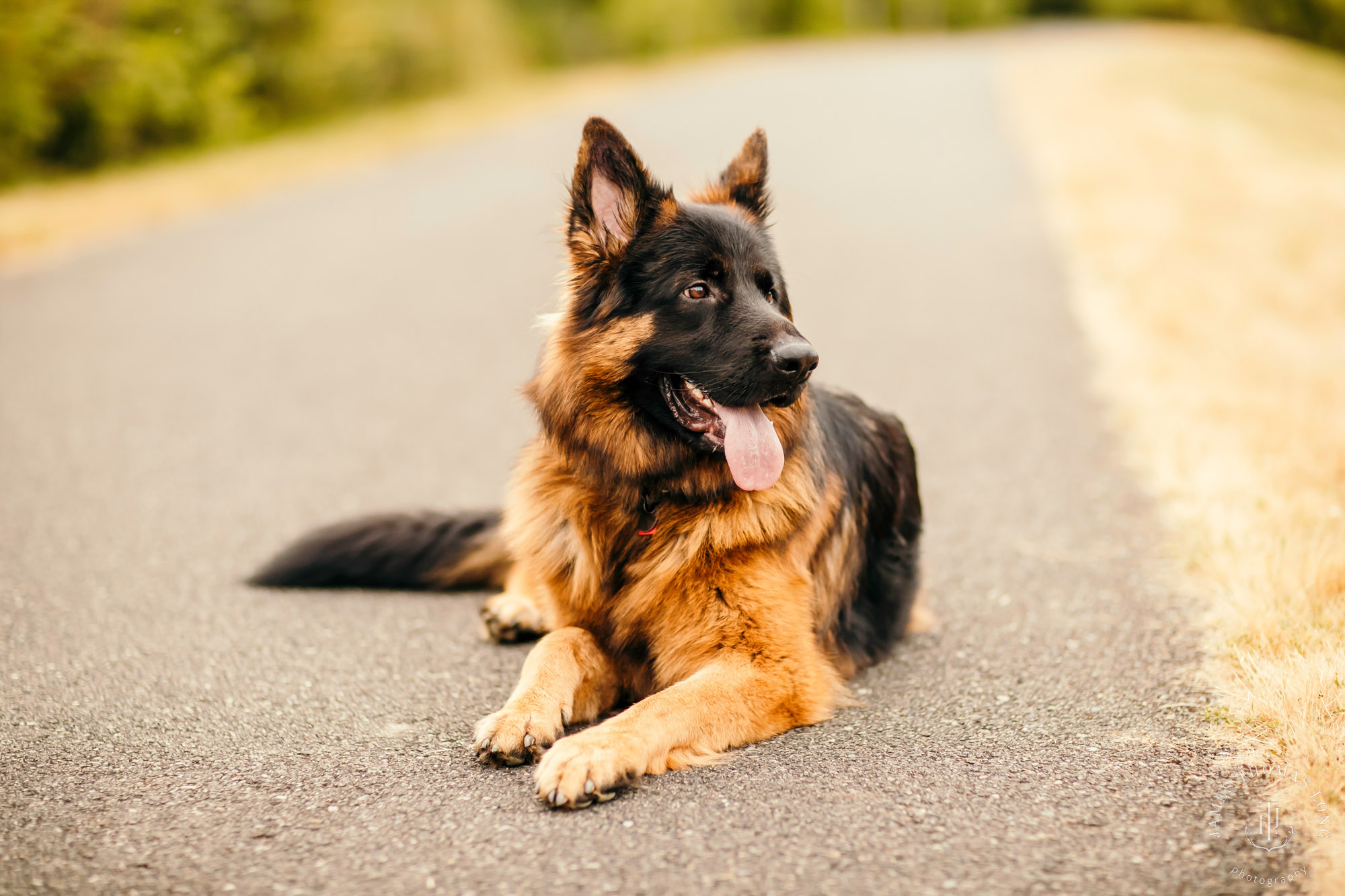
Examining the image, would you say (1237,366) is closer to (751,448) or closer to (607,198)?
(751,448)

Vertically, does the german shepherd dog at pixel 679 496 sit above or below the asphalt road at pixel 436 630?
above

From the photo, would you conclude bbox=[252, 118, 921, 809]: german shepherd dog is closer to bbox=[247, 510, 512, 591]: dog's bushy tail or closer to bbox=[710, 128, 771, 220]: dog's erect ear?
bbox=[710, 128, 771, 220]: dog's erect ear

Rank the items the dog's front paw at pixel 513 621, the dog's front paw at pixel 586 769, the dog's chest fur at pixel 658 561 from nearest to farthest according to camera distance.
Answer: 1. the dog's front paw at pixel 586 769
2. the dog's chest fur at pixel 658 561
3. the dog's front paw at pixel 513 621

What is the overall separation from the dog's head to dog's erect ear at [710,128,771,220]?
0.48m

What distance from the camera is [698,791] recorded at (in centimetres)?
305

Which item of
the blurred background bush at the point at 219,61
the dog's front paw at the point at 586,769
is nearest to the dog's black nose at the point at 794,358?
the dog's front paw at the point at 586,769

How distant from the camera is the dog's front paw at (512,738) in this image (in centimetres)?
318

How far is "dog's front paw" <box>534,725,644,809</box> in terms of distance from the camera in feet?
9.61

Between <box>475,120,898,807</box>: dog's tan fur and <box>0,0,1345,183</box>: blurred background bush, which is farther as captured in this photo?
<box>0,0,1345,183</box>: blurred background bush

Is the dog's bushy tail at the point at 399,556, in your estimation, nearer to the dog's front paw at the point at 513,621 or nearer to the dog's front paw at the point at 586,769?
the dog's front paw at the point at 513,621

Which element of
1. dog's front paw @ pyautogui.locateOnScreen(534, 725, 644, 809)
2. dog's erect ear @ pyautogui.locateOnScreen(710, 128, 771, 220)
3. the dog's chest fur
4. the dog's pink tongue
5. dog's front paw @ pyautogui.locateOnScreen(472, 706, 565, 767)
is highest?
dog's erect ear @ pyautogui.locateOnScreen(710, 128, 771, 220)

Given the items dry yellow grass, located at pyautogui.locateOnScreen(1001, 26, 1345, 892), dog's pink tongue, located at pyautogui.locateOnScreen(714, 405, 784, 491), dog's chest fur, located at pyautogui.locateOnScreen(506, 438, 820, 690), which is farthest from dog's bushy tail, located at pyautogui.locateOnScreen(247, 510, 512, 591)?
dry yellow grass, located at pyautogui.locateOnScreen(1001, 26, 1345, 892)

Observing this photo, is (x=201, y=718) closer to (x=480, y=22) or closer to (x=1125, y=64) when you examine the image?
(x=480, y=22)

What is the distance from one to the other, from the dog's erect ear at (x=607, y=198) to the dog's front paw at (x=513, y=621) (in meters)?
1.46
